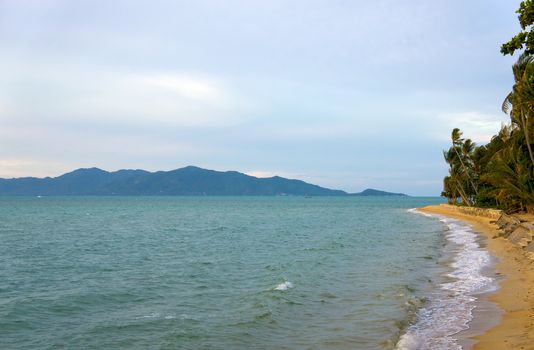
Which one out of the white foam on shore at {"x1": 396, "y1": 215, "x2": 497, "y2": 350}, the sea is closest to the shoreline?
the white foam on shore at {"x1": 396, "y1": 215, "x2": 497, "y2": 350}

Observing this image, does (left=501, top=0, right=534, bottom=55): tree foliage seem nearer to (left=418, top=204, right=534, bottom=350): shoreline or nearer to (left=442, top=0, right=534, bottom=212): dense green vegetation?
(left=442, top=0, right=534, bottom=212): dense green vegetation

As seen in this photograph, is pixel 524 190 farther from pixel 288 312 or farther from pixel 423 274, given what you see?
pixel 288 312

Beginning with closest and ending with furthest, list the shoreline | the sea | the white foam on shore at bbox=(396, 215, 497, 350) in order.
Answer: the shoreline < the white foam on shore at bbox=(396, 215, 497, 350) < the sea

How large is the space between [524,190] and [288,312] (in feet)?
124

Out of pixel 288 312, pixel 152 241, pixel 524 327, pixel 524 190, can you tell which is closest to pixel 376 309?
pixel 288 312

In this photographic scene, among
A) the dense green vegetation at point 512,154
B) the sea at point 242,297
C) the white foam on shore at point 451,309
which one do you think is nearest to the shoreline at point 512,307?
the white foam on shore at point 451,309

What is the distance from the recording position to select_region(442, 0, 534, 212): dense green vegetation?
12780 mm

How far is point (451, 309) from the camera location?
15062mm

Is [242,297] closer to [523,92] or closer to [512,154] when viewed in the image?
[523,92]

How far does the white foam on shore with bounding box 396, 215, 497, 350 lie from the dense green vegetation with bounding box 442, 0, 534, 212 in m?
7.34

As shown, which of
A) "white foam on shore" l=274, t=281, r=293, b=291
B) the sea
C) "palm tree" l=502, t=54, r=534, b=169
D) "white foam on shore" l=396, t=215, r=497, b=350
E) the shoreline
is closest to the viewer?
the shoreline

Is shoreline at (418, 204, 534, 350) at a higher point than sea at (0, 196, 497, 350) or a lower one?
higher

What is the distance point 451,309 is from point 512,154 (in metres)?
36.0

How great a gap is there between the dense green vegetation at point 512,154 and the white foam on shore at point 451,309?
7336 mm
